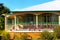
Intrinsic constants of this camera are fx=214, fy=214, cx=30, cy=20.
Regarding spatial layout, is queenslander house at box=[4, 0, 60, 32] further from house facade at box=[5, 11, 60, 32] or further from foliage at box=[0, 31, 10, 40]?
foliage at box=[0, 31, 10, 40]

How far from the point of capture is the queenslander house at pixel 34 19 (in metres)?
27.9

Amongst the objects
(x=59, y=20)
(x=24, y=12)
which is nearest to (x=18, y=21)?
(x=24, y=12)

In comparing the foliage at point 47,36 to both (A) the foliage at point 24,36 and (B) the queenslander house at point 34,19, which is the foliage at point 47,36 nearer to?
(A) the foliage at point 24,36

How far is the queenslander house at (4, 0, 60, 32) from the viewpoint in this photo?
27875 millimetres

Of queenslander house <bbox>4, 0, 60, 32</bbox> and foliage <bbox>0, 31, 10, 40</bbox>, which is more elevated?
queenslander house <bbox>4, 0, 60, 32</bbox>

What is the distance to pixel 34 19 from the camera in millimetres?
31562

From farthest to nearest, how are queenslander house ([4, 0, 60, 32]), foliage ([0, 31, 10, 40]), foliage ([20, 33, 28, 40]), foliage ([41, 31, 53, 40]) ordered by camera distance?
queenslander house ([4, 0, 60, 32]), foliage ([0, 31, 10, 40]), foliage ([20, 33, 28, 40]), foliage ([41, 31, 53, 40])

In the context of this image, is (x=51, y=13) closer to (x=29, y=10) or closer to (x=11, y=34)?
(x=29, y=10)

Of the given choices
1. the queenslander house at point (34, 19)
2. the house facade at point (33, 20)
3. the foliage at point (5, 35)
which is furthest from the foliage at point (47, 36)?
the foliage at point (5, 35)

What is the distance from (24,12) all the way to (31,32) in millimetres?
3703

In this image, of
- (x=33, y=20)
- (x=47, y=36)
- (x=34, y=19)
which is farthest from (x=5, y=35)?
(x=34, y=19)

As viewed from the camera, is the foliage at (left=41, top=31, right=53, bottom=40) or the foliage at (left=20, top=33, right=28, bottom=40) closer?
the foliage at (left=41, top=31, right=53, bottom=40)

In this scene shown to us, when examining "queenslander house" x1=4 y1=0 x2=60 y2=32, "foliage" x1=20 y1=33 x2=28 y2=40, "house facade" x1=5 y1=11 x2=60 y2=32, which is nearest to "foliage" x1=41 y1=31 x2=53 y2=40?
"foliage" x1=20 y1=33 x2=28 y2=40

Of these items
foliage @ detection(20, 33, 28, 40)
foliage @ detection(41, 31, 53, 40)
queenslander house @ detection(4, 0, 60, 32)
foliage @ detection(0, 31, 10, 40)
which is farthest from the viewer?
queenslander house @ detection(4, 0, 60, 32)
